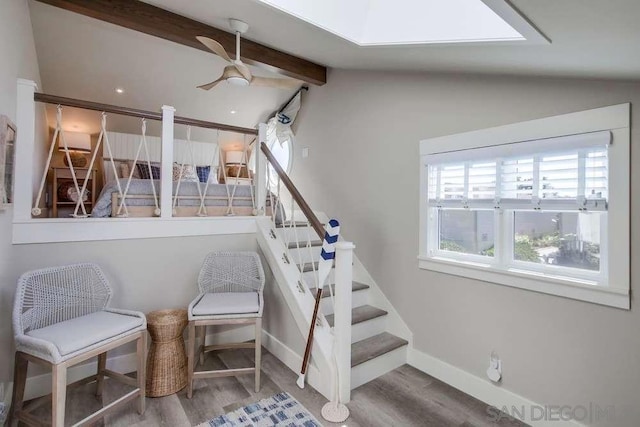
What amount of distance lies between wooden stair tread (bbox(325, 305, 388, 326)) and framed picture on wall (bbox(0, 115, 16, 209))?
229 cm

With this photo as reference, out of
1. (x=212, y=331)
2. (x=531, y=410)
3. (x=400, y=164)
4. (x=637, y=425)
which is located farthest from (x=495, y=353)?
(x=212, y=331)

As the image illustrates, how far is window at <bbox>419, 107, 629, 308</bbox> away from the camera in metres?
1.68

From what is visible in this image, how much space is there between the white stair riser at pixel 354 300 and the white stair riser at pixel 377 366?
547mm

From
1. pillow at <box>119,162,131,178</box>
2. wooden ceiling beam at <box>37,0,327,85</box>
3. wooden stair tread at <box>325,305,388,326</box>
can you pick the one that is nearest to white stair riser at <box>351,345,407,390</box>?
wooden stair tread at <box>325,305,388,326</box>

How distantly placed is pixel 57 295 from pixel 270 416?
157 cm

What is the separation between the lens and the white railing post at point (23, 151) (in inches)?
79.8

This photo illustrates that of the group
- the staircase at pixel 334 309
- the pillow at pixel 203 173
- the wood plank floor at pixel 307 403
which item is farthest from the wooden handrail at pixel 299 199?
the pillow at pixel 203 173

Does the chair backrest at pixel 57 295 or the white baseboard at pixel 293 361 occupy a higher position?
the chair backrest at pixel 57 295

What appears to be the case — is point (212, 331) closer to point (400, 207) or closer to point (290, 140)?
point (400, 207)

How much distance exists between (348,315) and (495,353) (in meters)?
1.06

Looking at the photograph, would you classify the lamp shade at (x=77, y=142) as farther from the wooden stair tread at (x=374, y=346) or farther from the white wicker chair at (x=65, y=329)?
the wooden stair tread at (x=374, y=346)

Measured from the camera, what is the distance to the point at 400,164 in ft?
9.36

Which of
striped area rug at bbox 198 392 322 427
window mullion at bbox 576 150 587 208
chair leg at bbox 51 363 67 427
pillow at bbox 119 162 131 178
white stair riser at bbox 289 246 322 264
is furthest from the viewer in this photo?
pillow at bbox 119 162 131 178

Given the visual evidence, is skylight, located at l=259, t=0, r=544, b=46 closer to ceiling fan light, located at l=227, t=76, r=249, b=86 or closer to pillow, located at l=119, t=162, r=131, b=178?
ceiling fan light, located at l=227, t=76, r=249, b=86
